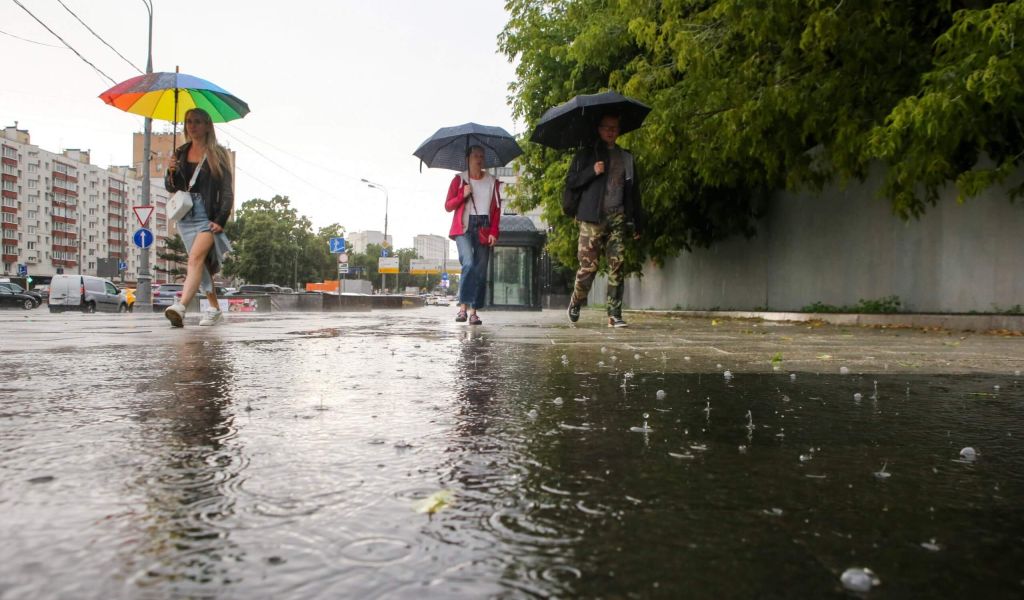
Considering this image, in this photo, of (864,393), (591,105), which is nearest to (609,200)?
(591,105)

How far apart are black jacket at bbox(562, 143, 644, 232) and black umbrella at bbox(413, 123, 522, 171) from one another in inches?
122

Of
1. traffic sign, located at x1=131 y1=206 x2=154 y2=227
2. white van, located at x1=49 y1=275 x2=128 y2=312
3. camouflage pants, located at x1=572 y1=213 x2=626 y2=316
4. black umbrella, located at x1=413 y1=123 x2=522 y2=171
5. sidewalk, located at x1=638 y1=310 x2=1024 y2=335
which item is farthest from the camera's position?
white van, located at x1=49 y1=275 x2=128 y2=312

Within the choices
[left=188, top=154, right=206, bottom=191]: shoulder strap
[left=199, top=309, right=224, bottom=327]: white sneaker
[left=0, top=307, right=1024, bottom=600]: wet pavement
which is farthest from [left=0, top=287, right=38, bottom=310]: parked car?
[left=0, top=307, right=1024, bottom=600]: wet pavement

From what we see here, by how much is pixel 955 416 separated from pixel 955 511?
51.8 inches

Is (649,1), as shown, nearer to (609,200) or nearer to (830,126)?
(830,126)

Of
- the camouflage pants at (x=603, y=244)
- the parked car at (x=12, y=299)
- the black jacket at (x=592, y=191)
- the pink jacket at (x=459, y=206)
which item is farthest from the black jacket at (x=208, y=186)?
the parked car at (x=12, y=299)

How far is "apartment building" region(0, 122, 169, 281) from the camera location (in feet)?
364

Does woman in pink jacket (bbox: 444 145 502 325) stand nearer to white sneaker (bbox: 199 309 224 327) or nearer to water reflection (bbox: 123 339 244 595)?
white sneaker (bbox: 199 309 224 327)

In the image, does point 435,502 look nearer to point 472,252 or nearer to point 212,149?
point 212,149

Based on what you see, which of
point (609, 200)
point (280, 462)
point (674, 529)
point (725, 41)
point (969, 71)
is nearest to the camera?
point (674, 529)

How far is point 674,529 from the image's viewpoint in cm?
126

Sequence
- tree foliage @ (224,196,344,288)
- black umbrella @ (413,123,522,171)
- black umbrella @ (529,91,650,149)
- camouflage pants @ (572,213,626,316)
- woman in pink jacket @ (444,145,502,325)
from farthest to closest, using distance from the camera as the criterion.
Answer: tree foliage @ (224,196,344,288) → black umbrella @ (413,123,522,171) → black umbrella @ (529,91,650,149) → woman in pink jacket @ (444,145,502,325) → camouflage pants @ (572,213,626,316)

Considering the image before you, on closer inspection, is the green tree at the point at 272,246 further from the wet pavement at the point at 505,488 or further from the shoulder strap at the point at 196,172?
the wet pavement at the point at 505,488

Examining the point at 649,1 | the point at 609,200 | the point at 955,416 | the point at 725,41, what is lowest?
the point at 955,416
